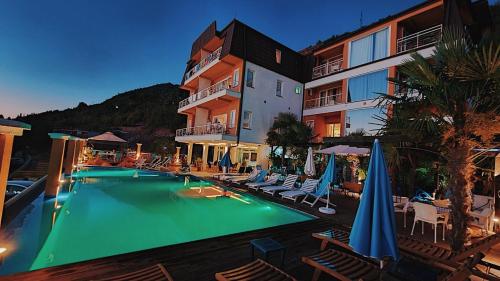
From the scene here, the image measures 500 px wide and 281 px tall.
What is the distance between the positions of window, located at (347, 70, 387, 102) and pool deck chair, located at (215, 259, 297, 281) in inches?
621

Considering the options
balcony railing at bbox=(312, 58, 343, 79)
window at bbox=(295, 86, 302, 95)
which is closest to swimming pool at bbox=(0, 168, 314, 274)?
window at bbox=(295, 86, 302, 95)

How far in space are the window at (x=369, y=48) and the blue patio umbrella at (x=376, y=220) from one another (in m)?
16.0

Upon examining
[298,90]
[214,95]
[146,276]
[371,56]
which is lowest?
[146,276]

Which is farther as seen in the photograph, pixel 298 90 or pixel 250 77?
pixel 298 90

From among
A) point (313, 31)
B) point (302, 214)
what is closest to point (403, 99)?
point (302, 214)

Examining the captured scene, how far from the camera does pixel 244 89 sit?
61.3ft

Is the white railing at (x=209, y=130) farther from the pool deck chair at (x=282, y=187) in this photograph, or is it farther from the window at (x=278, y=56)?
the pool deck chair at (x=282, y=187)

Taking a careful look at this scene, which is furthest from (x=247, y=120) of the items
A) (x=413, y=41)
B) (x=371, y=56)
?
(x=413, y=41)

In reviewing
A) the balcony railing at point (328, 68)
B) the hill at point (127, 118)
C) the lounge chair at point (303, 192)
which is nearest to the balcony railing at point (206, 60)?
the hill at point (127, 118)

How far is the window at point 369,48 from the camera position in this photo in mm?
16263

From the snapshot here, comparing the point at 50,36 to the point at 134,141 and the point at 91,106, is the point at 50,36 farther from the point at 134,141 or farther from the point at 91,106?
the point at 91,106

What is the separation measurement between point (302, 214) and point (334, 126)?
14228 millimetres

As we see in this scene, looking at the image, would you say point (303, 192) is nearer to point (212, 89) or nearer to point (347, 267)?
point (347, 267)

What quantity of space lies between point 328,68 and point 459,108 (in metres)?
17.2
